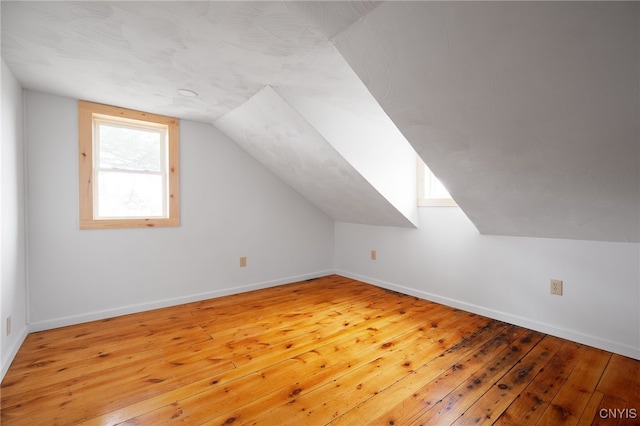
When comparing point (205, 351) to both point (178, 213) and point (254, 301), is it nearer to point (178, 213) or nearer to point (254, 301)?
point (254, 301)

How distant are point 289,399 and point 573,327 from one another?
7.28 feet

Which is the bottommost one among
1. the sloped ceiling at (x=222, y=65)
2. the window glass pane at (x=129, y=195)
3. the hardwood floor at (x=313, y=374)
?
the hardwood floor at (x=313, y=374)

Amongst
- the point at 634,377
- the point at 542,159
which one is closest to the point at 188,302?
the point at 542,159

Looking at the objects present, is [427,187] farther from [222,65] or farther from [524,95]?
[222,65]

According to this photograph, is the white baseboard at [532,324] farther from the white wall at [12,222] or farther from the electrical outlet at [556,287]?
the white wall at [12,222]

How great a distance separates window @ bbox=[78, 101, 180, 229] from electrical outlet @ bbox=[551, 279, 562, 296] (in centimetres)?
347

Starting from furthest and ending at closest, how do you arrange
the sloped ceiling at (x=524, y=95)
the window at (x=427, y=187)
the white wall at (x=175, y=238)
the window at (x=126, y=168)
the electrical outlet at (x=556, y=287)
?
1. the window at (x=427, y=187)
2. the window at (x=126, y=168)
3. the white wall at (x=175, y=238)
4. the electrical outlet at (x=556, y=287)
5. the sloped ceiling at (x=524, y=95)

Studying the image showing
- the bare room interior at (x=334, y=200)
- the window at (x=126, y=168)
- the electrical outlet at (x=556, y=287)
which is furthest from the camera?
the window at (x=126, y=168)

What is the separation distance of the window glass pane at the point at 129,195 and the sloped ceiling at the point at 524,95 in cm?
246

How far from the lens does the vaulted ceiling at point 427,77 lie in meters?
1.19

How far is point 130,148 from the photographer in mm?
2953

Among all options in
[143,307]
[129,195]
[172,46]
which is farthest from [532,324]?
[129,195]

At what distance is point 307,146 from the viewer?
8.99ft

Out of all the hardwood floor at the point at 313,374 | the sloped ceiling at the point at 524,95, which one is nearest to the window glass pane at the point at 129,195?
the hardwood floor at the point at 313,374
